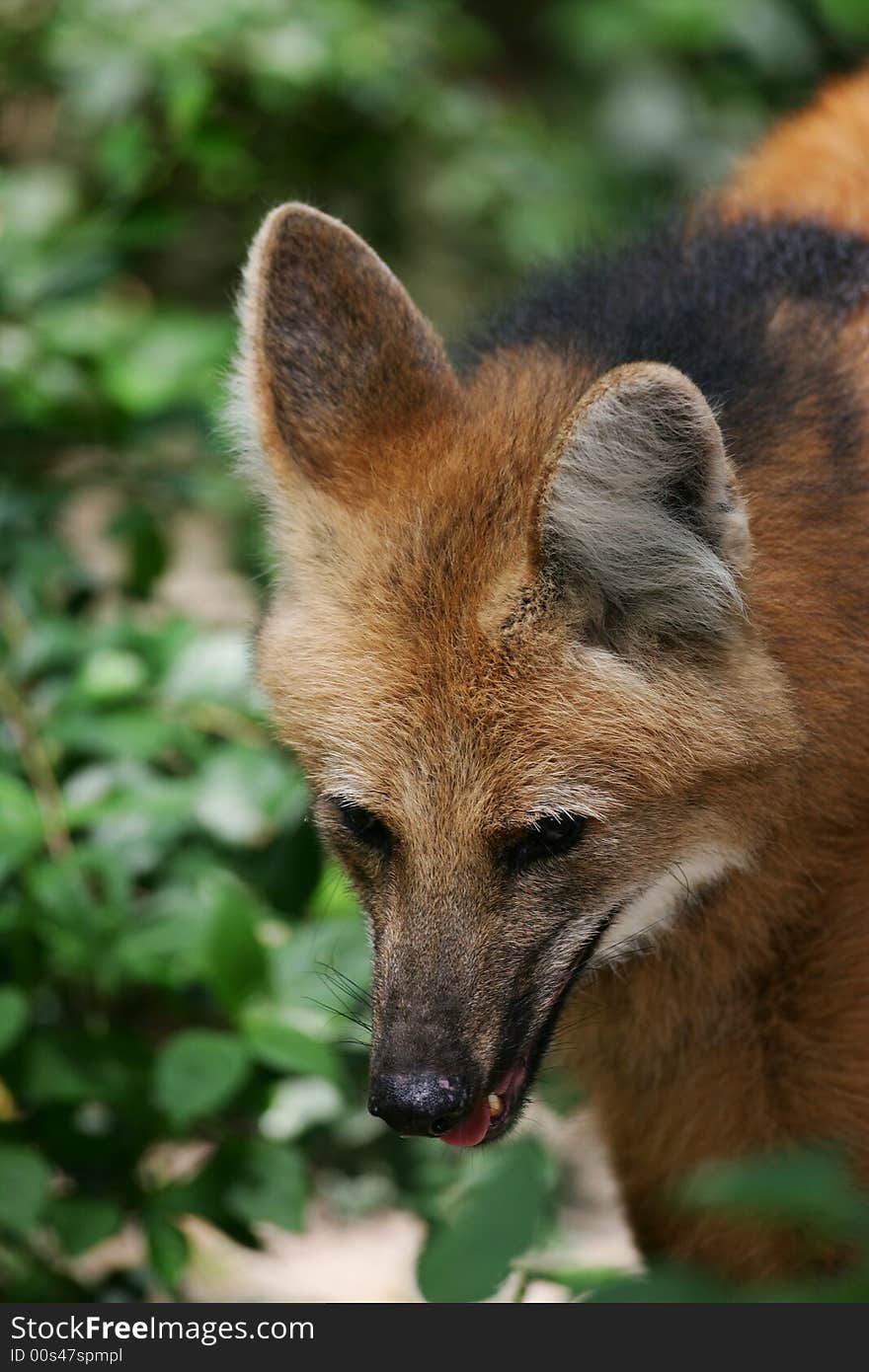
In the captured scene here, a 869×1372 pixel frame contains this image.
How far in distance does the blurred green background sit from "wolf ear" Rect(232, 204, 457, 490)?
0.74 meters

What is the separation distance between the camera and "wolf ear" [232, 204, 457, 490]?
2.93 m

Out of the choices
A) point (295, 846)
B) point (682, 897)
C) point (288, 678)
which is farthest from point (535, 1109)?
point (288, 678)

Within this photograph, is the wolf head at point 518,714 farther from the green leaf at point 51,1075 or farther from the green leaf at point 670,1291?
the green leaf at point 670,1291

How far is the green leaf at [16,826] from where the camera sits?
336cm

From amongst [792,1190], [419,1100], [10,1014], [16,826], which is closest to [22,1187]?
[10,1014]

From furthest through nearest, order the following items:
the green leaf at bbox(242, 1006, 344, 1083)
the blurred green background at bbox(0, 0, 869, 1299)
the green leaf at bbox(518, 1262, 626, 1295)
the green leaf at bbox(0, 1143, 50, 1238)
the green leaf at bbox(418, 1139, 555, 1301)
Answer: the blurred green background at bbox(0, 0, 869, 1299), the green leaf at bbox(242, 1006, 344, 1083), the green leaf at bbox(0, 1143, 50, 1238), the green leaf at bbox(518, 1262, 626, 1295), the green leaf at bbox(418, 1139, 555, 1301)

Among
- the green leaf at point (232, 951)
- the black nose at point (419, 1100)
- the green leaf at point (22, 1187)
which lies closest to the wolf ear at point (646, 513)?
the black nose at point (419, 1100)

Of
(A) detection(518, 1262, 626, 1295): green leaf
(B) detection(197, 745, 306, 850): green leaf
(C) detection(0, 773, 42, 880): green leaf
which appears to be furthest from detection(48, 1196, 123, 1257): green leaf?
(A) detection(518, 1262, 626, 1295): green leaf

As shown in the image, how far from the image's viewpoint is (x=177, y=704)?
382 cm

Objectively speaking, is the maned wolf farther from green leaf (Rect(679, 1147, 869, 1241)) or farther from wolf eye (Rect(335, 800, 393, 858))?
green leaf (Rect(679, 1147, 869, 1241))

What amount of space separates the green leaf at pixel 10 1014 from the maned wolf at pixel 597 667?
2.65ft

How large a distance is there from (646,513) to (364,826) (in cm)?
76

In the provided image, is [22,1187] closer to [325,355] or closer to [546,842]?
[546,842]

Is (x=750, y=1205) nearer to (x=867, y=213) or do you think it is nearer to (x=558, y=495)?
(x=558, y=495)
